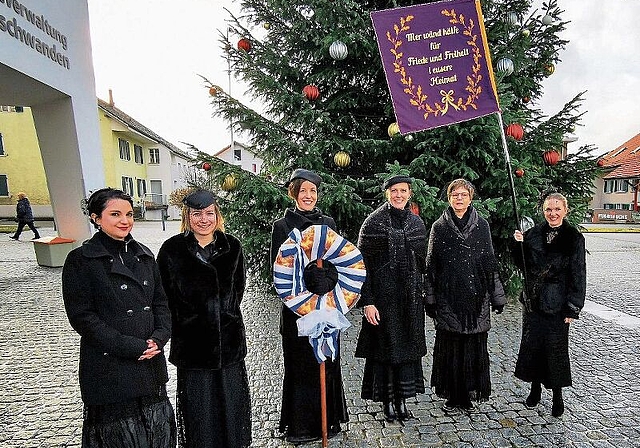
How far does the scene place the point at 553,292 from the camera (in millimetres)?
3354

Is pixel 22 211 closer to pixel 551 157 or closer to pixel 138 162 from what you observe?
pixel 551 157

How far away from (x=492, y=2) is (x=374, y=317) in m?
5.73

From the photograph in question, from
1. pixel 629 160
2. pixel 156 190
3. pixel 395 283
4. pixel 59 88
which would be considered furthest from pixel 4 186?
pixel 629 160

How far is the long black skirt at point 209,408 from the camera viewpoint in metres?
2.66

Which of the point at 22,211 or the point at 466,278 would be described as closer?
the point at 466,278

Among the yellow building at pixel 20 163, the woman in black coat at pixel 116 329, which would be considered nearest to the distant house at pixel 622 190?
the woman in black coat at pixel 116 329

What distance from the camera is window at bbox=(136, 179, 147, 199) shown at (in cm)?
3677

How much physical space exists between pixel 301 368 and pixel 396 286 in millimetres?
978

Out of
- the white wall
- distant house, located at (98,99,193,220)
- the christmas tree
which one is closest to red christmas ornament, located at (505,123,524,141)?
the christmas tree

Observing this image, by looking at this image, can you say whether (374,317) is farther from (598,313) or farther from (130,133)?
(130,133)

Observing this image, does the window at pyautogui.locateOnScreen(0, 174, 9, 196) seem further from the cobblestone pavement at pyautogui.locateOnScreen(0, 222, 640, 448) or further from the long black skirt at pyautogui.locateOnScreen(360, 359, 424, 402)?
the long black skirt at pyautogui.locateOnScreen(360, 359, 424, 402)

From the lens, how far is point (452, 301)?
3.40 metres

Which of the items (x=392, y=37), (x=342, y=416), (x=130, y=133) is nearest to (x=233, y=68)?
(x=392, y=37)

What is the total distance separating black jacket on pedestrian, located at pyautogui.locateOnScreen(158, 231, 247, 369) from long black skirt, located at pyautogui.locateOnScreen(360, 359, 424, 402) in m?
1.36
